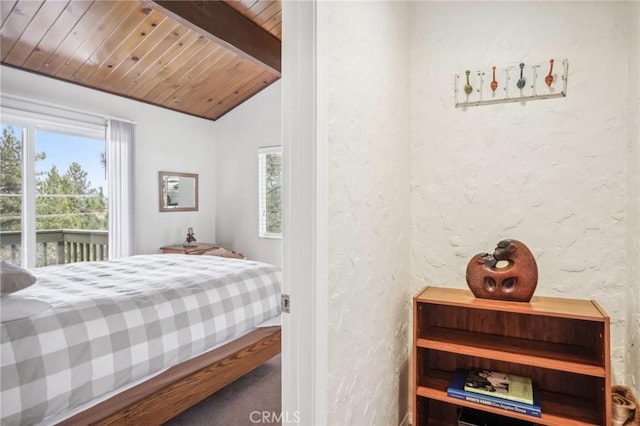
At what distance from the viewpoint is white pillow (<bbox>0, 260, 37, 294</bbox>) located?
1.56 m

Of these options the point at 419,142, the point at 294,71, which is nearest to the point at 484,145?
the point at 419,142

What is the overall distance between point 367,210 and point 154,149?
3784mm

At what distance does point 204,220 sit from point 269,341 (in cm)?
299

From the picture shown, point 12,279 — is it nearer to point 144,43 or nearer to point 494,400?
point 494,400

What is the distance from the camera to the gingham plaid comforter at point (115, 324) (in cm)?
144

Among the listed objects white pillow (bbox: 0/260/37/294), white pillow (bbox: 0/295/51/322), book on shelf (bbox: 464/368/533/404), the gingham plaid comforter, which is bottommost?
book on shelf (bbox: 464/368/533/404)

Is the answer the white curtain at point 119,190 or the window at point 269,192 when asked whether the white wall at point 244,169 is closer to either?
the window at point 269,192

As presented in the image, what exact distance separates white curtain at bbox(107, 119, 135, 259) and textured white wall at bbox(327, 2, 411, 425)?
10.8 ft

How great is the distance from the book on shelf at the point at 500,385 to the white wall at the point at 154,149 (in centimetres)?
372

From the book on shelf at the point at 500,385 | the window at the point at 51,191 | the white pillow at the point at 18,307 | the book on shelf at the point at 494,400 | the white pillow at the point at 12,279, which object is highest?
the window at the point at 51,191

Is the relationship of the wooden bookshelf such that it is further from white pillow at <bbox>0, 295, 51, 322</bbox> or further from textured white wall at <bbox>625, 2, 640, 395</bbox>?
white pillow at <bbox>0, 295, 51, 322</bbox>

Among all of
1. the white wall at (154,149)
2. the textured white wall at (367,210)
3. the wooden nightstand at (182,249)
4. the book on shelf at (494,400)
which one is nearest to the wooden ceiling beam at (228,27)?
the white wall at (154,149)

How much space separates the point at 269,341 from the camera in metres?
2.53

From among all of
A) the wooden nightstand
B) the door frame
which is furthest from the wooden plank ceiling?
the door frame
